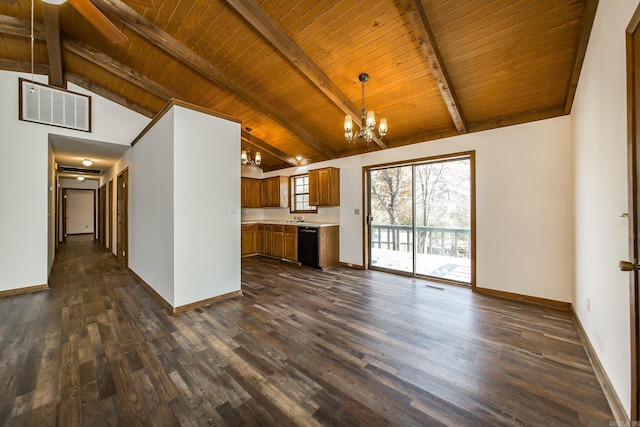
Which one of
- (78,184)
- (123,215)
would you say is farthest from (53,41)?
(78,184)

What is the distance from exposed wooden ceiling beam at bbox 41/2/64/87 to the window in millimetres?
4590

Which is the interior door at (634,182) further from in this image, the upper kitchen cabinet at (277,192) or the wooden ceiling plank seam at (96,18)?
the upper kitchen cabinet at (277,192)

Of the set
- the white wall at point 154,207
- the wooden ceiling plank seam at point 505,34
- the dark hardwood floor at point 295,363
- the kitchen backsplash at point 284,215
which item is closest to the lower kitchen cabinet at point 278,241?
the kitchen backsplash at point 284,215

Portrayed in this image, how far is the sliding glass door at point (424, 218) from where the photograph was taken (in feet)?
13.6

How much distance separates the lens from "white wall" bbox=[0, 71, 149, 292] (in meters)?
3.62

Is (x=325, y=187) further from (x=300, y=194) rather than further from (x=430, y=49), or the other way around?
(x=430, y=49)

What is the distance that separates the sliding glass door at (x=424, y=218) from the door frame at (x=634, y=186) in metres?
2.57

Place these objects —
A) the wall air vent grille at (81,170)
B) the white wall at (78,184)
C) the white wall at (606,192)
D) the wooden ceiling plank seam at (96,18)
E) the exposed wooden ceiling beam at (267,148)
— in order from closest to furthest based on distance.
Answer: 1. the white wall at (606,192)
2. the wooden ceiling plank seam at (96,18)
3. the exposed wooden ceiling beam at (267,148)
4. the wall air vent grille at (81,170)
5. the white wall at (78,184)

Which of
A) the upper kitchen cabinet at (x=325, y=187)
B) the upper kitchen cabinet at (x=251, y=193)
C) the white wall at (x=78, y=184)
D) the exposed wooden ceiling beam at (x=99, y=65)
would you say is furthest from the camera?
the white wall at (x=78, y=184)

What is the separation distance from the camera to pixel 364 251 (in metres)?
5.12

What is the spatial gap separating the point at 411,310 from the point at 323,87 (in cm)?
317

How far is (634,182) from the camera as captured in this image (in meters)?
1.30

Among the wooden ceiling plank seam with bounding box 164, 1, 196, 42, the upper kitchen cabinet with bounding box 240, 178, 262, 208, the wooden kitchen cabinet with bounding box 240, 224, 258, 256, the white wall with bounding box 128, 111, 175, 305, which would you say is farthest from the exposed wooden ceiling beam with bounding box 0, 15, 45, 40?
the wooden kitchen cabinet with bounding box 240, 224, 258, 256

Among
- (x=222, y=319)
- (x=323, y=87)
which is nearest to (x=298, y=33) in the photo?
(x=323, y=87)
